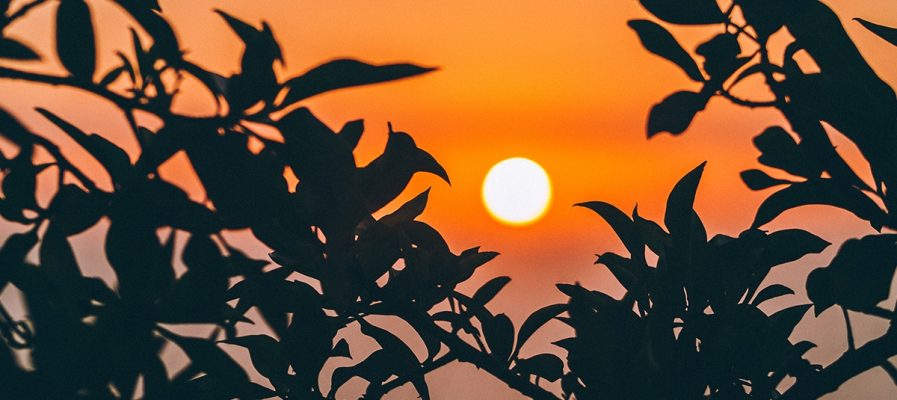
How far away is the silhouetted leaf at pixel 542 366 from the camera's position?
1301 millimetres

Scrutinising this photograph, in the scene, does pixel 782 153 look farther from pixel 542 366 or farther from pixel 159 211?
pixel 159 211

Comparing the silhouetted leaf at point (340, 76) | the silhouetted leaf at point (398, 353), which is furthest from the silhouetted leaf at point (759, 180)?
the silhouetted leaf at point (340, 76)

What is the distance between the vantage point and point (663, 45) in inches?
43.8

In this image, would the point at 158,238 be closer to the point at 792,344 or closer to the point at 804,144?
the point at 804,144

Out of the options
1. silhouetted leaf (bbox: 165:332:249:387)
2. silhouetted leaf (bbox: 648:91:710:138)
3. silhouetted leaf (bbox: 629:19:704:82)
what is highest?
silhouetted leaf (bbox: 629:19:704:82)

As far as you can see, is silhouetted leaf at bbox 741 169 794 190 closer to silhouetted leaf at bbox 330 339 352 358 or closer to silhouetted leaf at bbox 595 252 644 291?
silhouetted leaf at bbox 595 252 644 291

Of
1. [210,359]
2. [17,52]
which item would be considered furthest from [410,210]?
[17,52]

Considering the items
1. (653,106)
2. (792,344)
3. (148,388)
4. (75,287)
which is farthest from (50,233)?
(792,344)

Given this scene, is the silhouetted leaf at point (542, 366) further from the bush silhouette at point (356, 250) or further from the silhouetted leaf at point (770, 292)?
the silhouetted leaf at point (770, 292)

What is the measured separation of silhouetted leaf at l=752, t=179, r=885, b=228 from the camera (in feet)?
3.60

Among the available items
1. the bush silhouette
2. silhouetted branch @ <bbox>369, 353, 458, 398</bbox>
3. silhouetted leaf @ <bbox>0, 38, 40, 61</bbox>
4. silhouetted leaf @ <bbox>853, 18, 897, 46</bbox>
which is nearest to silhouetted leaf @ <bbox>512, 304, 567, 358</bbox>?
the bush silhouette

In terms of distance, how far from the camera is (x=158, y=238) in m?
0.74

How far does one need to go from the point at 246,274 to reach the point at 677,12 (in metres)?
0.68

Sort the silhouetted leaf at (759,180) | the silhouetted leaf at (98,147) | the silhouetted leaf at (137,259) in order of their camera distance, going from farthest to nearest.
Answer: the silhouetted leaf at (759,180)
the silhouetted leaf at (98,147)
the silhouetted leaf at (137,259)
